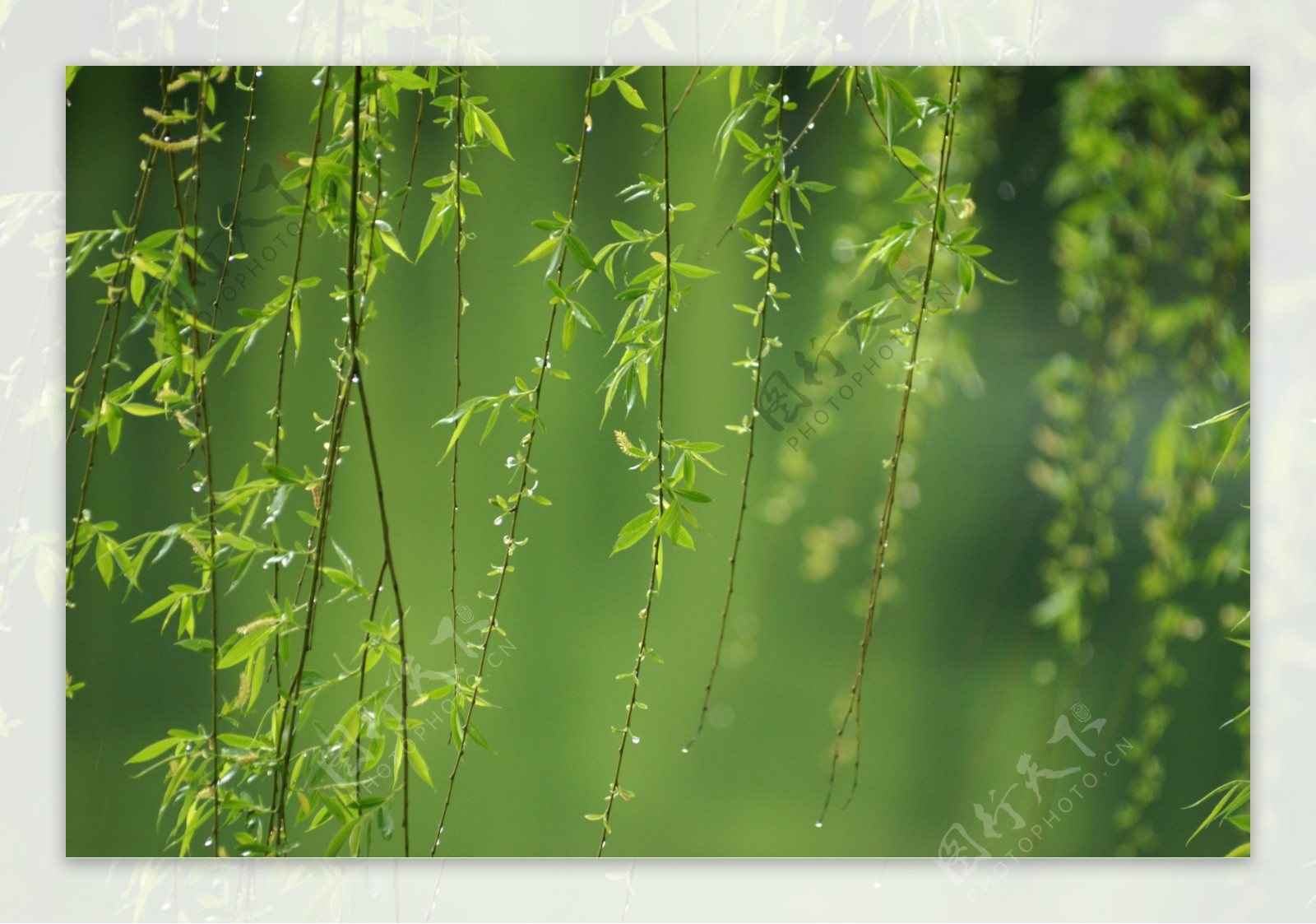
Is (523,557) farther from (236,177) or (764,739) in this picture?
(236,177)

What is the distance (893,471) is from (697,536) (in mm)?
264

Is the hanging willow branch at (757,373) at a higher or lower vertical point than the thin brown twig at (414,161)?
lower

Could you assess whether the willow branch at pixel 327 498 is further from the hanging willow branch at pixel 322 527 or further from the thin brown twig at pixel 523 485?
the thin brown twig at pixel 523 485

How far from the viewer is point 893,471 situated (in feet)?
6.42

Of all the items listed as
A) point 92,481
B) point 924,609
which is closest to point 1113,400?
point 924,609

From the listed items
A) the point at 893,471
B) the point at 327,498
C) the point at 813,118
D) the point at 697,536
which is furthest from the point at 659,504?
the point at 813,118

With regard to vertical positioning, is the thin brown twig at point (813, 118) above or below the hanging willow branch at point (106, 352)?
above

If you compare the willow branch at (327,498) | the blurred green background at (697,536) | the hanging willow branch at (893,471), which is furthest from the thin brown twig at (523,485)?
the hanging willow branch at (893,471)

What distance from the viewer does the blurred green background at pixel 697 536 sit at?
195cm

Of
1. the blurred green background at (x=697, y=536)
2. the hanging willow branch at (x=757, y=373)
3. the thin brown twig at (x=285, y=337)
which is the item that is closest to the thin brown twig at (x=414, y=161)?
the blurred green background at (x=697, y=536)

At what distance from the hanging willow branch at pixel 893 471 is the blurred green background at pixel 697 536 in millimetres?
14

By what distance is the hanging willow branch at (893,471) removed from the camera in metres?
1.94

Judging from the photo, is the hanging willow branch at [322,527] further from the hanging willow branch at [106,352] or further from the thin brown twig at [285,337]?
the hanging willow branch at [106,352]

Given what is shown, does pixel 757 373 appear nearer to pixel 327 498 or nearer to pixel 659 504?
pixel 659 504
